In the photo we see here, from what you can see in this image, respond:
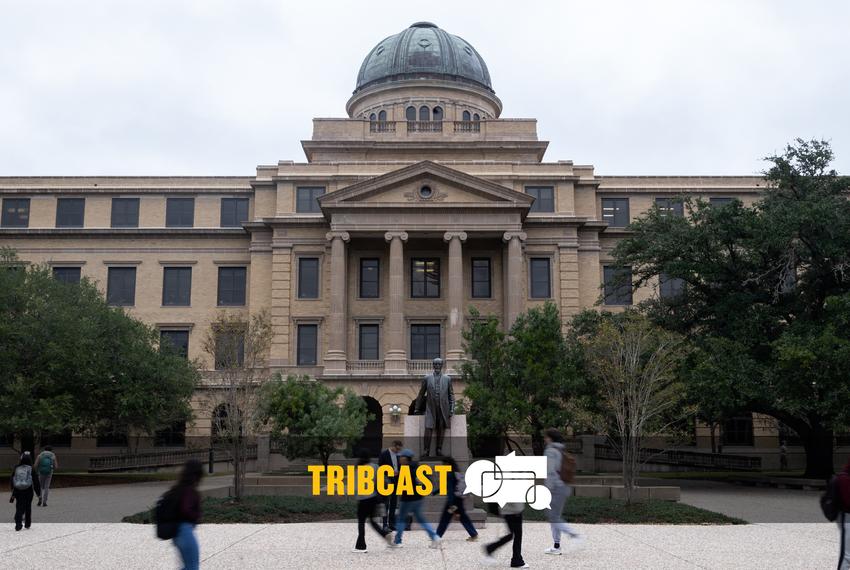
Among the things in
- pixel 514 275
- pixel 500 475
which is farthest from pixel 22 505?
pixel 514 275

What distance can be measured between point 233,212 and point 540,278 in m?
19.9

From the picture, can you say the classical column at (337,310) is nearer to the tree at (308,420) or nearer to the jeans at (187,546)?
the tree at (308,420)

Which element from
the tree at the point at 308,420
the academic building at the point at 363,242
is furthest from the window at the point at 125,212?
the tree at the point at 308,420

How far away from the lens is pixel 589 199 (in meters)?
57.1

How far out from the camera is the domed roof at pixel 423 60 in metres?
71.3

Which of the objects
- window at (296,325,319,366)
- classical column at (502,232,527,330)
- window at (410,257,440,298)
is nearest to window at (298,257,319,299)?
window at (296,325,319,366)

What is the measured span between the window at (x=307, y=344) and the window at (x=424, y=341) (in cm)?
576

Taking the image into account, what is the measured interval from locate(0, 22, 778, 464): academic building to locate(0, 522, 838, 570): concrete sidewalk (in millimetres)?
31051

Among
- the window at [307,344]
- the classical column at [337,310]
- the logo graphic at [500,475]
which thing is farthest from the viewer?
the window at [307,344]

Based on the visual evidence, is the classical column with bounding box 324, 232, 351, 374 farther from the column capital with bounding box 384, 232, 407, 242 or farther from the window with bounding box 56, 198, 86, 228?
the window with bounding box 56, 198, 86, 228

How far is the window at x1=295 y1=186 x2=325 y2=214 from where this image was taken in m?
56.1

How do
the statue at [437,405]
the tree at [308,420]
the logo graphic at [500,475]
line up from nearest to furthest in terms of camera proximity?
the logo graphic at [500,475], the statue at [437,405], the tree at [308,420]

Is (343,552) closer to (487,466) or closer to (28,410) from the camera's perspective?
(487,466)

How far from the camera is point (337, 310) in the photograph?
52094 millimetres
